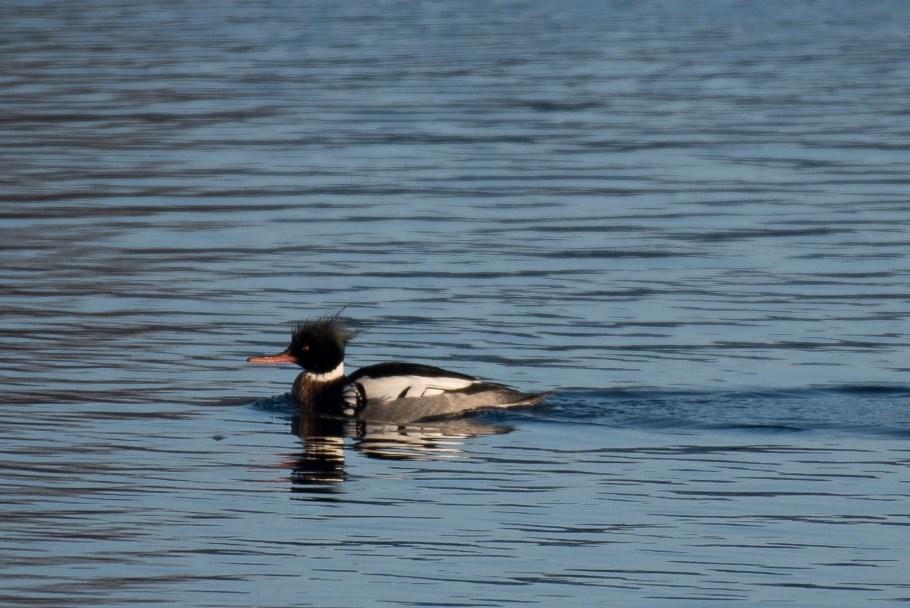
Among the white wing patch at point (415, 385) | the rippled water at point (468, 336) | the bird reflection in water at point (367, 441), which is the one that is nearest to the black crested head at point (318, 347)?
the rippled water at point (468, 336)

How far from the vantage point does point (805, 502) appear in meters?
11.8

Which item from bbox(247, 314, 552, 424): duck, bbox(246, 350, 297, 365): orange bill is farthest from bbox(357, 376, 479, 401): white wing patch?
bbox(246, 350, 297, 365): orange bill

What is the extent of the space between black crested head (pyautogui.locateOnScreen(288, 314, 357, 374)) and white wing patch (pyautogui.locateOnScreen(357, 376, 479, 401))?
753 millimetres

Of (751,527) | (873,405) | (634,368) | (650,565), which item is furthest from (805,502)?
(634,368)

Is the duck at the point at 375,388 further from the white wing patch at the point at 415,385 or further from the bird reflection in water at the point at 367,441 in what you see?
the bird reflection in water at the point at 367,441

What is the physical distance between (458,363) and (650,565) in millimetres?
5861

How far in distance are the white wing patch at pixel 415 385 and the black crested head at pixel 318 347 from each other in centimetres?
75

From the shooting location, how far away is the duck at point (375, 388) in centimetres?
1441

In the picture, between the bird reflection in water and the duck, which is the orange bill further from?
the bird reflection in water

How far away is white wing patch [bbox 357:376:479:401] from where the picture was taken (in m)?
14.4

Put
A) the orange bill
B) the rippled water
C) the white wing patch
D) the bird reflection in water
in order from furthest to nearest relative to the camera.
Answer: the orange bill
the white wing patch
the bird reflection in water
the rippled water

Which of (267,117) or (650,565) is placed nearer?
(650,565)

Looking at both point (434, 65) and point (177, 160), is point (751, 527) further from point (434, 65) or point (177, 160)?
point (434, 65)

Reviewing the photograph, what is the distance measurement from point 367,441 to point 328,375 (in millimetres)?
1272
